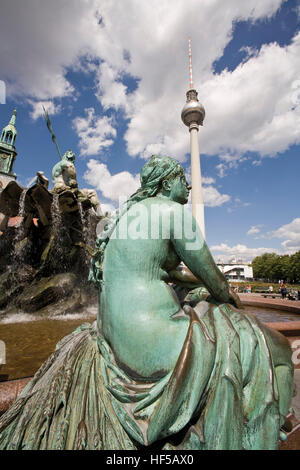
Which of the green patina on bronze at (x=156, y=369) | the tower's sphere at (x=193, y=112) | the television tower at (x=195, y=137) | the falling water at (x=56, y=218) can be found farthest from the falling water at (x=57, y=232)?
the tower's sphere at (x=193, y=112)

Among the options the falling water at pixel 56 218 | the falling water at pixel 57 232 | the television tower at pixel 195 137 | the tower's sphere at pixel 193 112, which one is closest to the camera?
the falling water at pixel 56 218

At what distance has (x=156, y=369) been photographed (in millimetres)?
1175

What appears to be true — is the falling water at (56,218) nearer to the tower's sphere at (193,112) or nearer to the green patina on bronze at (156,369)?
the green patina on bronze at (156,369)

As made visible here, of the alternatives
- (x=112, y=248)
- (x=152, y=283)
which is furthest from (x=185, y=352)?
(x=112, y=248)

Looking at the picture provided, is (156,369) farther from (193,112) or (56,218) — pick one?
(193,112)

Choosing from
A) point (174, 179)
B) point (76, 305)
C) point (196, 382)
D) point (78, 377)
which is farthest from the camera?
point (76, 305)

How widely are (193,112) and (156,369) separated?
4593cm

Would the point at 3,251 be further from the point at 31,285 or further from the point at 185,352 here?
the point at 185,352

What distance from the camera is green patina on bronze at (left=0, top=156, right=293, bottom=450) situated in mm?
1035

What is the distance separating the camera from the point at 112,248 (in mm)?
1460

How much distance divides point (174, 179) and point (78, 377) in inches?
54.3

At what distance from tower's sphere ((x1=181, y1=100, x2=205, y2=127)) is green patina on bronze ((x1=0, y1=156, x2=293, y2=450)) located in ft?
147

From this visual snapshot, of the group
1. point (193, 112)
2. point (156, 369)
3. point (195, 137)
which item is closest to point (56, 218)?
point (156, 369)

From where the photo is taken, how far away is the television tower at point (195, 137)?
115 feet
